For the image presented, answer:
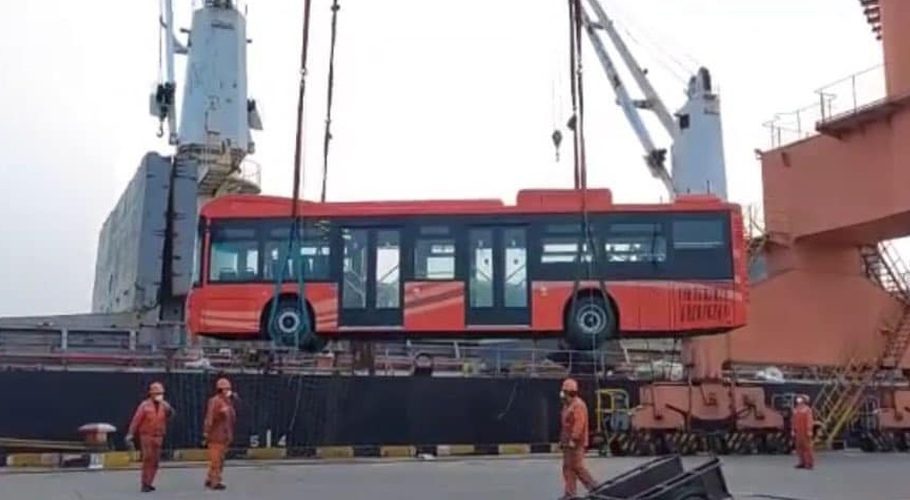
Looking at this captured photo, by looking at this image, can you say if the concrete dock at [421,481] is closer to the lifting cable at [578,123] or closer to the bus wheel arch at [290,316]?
the bus wheel arch at [290,316]

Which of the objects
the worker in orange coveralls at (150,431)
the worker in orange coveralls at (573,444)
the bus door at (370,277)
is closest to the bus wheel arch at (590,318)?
the bus door at (370,277)

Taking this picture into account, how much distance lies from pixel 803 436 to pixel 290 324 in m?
9.64

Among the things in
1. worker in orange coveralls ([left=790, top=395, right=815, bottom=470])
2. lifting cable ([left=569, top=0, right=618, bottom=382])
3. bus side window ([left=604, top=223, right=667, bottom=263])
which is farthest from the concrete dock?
bus side window ([left=604, top=223, right=667, bottom=263])

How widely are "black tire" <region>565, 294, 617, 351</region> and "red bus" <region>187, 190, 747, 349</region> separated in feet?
0.08

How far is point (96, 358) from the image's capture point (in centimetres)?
2406

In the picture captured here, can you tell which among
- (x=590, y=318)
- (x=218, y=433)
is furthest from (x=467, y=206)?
(x=218, y=433)

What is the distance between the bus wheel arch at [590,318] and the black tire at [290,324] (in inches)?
188

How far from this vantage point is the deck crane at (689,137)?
1826 inches

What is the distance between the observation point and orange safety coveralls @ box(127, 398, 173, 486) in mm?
14164

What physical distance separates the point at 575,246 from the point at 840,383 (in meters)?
12.0

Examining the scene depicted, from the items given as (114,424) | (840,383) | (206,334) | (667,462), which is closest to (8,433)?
(114,424)

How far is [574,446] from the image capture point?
42.3 ft

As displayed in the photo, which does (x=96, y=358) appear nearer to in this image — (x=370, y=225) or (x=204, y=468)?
(x=204, y=468)

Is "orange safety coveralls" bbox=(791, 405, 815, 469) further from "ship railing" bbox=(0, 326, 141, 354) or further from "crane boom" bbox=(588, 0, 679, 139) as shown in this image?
"crane boom" bbox=(588, 0, 679, 139)
